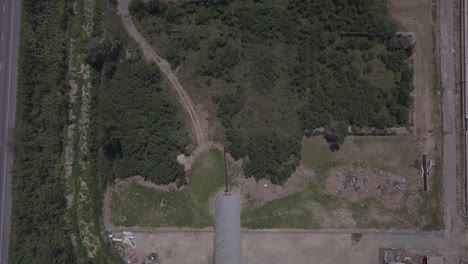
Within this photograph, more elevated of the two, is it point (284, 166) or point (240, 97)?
point (240, 97)

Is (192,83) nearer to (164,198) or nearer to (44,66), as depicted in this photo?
(164,198)

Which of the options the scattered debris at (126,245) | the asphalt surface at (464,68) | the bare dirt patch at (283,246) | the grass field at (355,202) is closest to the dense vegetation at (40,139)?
the scattered debris at (126,245)

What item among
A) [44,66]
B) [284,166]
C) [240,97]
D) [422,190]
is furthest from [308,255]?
[44,66]

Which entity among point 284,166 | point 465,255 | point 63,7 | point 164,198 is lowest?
point 465,255

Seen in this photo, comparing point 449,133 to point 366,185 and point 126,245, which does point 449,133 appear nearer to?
point 366,185

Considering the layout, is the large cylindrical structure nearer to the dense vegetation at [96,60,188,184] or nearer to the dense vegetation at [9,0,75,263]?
the dense vegetation at [96,60,188,184]

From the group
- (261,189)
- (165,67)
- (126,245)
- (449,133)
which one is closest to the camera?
(126,245)

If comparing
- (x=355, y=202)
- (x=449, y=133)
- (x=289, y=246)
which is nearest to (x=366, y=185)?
(x=355, y=202)
